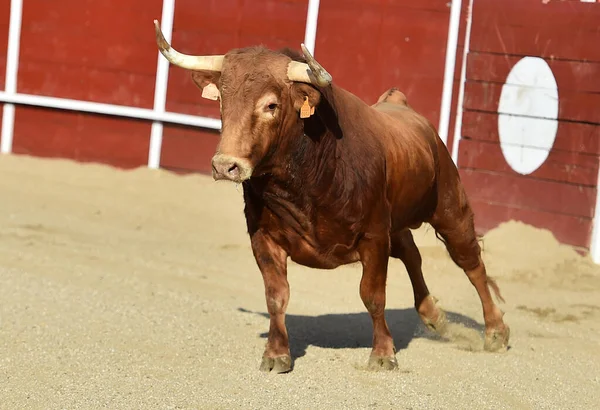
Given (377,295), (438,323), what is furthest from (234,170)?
(438,323)

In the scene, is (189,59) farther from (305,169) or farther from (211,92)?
(305,169)

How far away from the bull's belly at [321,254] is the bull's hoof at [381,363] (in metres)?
0.48

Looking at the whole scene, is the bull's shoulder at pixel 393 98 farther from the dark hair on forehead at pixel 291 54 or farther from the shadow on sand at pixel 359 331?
the dark hair on forehead at pixel 291 54

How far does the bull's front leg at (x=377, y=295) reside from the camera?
18.8 feet

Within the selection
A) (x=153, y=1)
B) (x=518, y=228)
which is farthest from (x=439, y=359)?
(x=153, y=1)

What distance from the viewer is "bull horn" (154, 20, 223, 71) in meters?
5.56

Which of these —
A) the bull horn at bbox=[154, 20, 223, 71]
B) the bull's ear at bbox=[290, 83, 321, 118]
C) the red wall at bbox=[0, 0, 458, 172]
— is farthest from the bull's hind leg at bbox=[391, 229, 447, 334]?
the red wall at bbox=[0, 0, 458, 172]

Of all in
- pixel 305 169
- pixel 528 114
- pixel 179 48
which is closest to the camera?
pixel 305 169

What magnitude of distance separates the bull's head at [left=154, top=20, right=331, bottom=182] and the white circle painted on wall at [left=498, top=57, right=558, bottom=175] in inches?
174

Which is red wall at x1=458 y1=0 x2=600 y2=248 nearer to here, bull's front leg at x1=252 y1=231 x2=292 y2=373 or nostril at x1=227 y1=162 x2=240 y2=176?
bull's front leg at x1=252 y1=231 x2=292 y2=373

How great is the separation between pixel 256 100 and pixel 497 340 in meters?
2.21

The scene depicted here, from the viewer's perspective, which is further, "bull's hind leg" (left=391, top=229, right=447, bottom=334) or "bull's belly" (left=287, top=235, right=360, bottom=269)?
"bull's hind leg" (left=391, top=229, right=447, bottom=334)

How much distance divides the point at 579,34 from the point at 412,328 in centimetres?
338

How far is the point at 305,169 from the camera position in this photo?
5570 millimetres
